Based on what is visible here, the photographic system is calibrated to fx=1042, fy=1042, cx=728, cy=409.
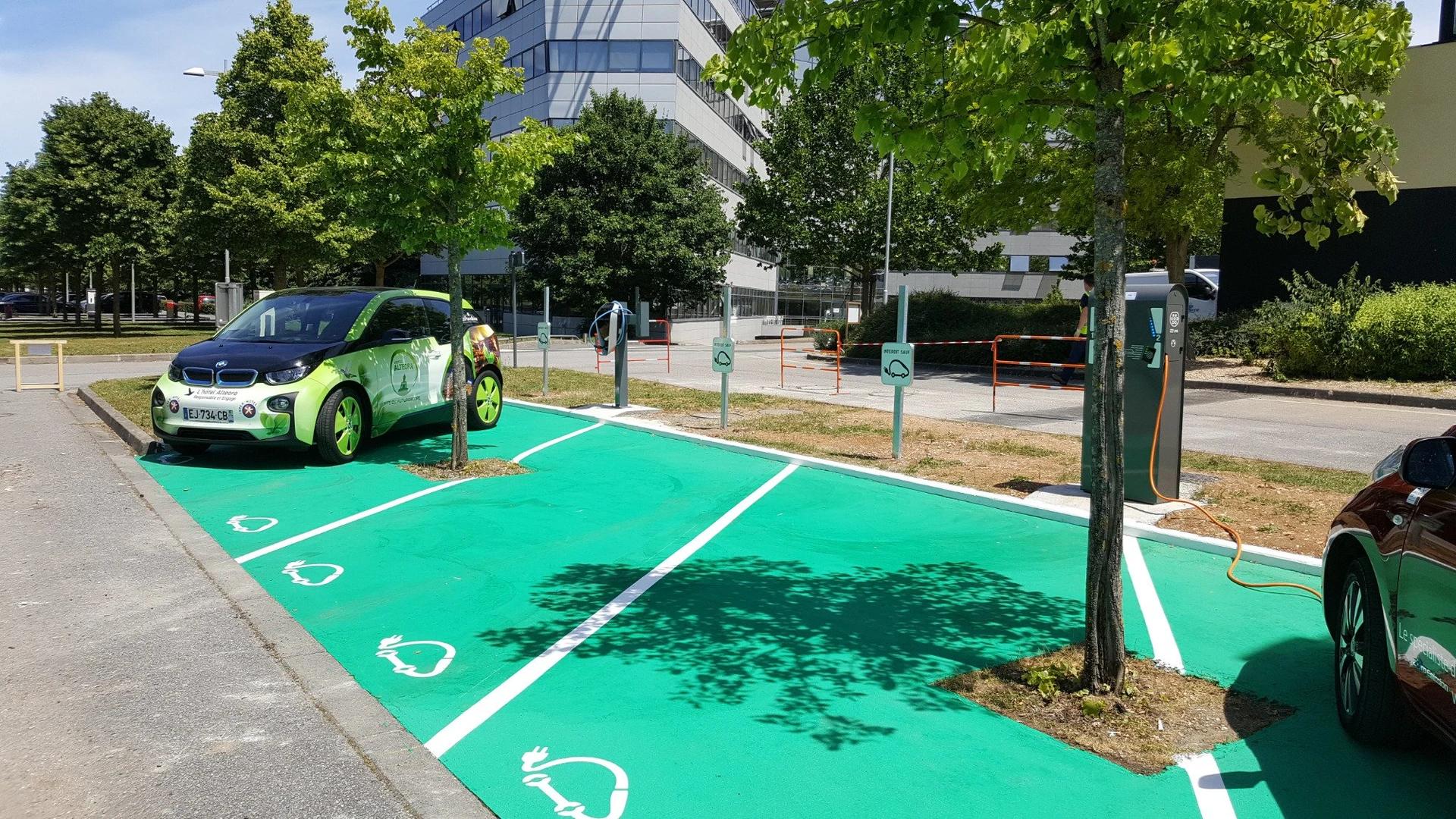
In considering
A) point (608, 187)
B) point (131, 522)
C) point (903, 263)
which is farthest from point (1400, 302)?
point (608, 187)

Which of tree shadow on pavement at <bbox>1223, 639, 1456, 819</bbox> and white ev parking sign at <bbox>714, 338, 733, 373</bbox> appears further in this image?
white ev parking sign at <bbox>714, 338, 733, 373</bbox>

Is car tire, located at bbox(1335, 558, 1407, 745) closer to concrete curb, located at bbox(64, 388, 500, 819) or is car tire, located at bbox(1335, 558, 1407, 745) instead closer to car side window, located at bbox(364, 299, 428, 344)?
concrete curb, located at bbox(64, 388, 500, 819)

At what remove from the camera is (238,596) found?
6160 mm

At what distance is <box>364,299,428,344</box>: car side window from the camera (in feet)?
37.0

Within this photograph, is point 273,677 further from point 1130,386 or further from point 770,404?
point 770,404

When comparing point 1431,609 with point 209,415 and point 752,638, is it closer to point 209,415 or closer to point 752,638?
point 752,638

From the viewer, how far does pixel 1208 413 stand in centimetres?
1584

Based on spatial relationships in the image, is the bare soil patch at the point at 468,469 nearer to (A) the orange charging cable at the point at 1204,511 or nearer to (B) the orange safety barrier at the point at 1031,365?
(A) the orange charging cable at the point at 1204,511

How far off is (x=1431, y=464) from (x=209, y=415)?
9.94 meters

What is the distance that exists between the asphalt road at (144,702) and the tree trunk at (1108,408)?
295cm

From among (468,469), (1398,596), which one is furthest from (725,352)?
(1398,596)

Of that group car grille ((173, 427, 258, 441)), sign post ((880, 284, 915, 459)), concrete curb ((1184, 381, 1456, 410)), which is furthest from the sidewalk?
concrete curb ((1184, 381, 1456, 410))

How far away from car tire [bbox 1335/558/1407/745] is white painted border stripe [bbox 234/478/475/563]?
641cm

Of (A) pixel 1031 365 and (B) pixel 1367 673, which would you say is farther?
(A) pixel 1031 365
